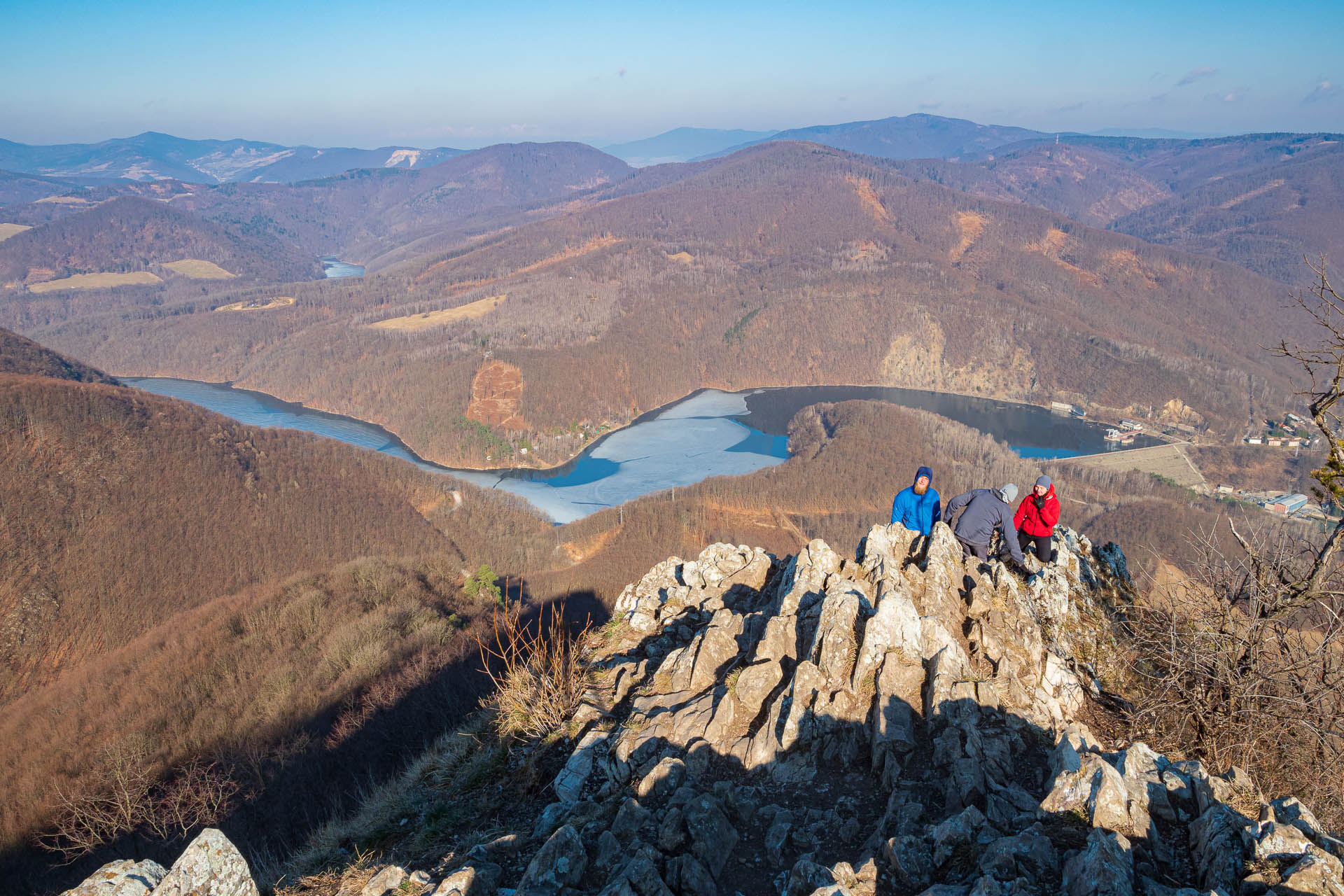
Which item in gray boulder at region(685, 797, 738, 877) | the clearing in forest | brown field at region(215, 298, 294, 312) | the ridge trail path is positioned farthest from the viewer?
the clearing in forest

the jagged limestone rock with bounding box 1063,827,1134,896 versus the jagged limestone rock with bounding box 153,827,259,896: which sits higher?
the jagged limestone rock with bounding box 1063,827,1134,896

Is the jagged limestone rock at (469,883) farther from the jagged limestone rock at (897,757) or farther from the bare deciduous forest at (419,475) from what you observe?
the bare deciduous forest at (419,475)

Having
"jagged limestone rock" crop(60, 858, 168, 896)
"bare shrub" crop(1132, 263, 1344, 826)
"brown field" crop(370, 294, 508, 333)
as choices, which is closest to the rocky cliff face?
"bare shrub" crop(1132, 263, 1344, 826)

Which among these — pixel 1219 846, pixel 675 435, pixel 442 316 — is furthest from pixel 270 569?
pixel 442 316

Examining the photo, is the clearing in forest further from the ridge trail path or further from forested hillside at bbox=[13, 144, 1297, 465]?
the ridge trail path

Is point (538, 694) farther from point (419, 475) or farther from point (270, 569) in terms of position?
point (419, 475)

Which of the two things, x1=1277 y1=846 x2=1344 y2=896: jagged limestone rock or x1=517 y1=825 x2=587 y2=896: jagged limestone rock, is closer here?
x1=1277 y1=846 x2=1344 y2=896: jagged limestone rock

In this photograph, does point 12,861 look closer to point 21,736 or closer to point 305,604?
point 21,736
